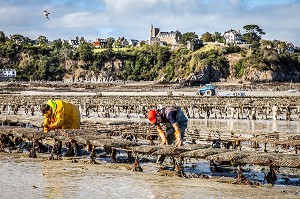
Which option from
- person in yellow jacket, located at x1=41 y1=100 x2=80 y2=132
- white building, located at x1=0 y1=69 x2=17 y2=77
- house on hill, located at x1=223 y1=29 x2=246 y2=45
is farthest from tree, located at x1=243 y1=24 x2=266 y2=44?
person in yellow jacket, located at x1=41 y1=100 x2=80 y2=132

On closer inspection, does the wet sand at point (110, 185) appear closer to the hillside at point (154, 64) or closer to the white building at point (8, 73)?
the hillside at point (154, 64)

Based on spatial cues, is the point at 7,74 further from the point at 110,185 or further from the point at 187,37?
the point at 110,185

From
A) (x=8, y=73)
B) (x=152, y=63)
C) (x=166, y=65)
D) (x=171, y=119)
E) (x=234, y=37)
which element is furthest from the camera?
(x=234, y=37)

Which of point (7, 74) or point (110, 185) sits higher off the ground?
point (7, 74)

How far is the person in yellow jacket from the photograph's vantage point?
1755cm

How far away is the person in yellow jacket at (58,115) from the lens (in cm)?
1755

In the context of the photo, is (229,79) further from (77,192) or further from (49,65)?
(77,192)

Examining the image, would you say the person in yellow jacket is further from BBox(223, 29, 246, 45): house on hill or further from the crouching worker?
BBox(223, 29, 246, 45): house on hill

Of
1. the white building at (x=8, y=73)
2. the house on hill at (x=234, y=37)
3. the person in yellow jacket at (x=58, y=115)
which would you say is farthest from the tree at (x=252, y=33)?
the person in yellow jacket at (x=58, y=115)

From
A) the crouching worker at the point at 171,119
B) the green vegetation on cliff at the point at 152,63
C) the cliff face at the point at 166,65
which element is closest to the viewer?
the crouching worker at the point at 171,119

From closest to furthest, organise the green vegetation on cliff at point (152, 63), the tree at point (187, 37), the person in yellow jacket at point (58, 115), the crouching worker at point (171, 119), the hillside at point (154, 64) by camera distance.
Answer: the crouching worker at point (171, 119), the person in yellow jacket at point (58, 115), the hillside at point (154, 64), the green vegetation on cliff at point (152, 63), the tree at point (187, 37)

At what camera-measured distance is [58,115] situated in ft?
58.4

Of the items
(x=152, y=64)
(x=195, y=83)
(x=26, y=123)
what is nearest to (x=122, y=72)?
(x=152, y=64)

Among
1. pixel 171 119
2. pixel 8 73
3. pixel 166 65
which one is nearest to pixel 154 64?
pixel 166 65
